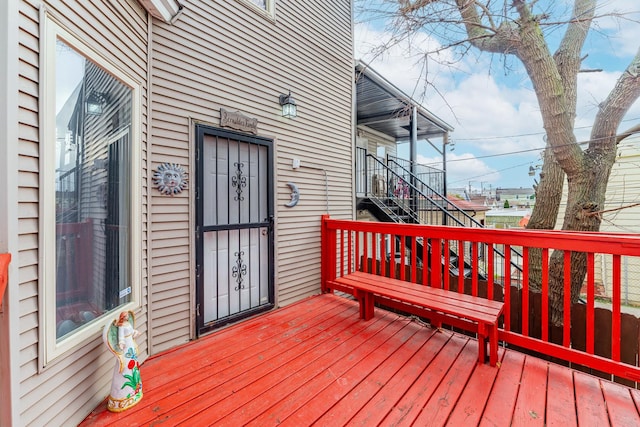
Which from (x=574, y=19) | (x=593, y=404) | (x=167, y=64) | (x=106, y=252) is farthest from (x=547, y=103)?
(x=106, y=252)

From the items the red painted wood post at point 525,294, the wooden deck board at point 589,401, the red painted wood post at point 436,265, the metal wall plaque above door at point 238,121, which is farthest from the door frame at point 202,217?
the wooden deck board at point 589,401

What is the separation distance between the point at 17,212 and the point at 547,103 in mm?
4989

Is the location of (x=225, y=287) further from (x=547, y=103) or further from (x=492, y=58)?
(x=492, y=58)

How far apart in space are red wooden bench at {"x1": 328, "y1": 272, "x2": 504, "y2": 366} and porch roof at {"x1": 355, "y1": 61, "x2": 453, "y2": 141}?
9.37 feet

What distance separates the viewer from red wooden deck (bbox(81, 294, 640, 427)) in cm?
171

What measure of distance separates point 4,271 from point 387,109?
7.80m

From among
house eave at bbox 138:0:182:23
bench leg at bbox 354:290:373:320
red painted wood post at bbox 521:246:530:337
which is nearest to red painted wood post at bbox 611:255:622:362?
red painted wood post at bbox 521:246:530:337

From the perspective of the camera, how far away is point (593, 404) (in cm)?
180

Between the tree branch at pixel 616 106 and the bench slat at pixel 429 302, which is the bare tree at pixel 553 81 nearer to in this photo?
the tree branch at pixel 616 106

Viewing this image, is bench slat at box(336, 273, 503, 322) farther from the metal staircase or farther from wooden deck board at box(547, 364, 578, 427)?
the metal staircase

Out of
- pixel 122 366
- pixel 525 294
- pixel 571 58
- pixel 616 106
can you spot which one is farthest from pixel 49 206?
pixel 571 58

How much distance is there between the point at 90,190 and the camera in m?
1.85

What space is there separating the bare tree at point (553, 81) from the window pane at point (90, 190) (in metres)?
3.69

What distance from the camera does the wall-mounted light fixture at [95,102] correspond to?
6.01ft
